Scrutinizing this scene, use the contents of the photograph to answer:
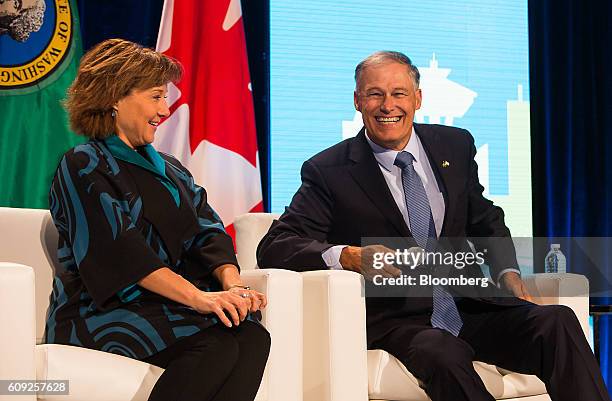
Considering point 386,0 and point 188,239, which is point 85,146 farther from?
point 386,0

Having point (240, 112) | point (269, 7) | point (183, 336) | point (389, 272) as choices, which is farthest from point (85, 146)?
point (269, 7)

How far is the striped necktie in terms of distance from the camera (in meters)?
2.46

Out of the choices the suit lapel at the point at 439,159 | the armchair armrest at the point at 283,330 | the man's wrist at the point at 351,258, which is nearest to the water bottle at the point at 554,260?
the suit lapel at the point at 439,159

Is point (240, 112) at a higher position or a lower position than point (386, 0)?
lower

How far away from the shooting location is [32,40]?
143 inches

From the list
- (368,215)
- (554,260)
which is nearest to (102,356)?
(368,215)

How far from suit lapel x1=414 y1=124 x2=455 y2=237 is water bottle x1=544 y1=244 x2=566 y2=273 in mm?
1711

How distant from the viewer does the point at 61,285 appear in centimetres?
219

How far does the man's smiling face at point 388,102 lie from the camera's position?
104 inches

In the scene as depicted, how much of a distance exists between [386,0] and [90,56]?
236cm

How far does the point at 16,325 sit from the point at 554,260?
3183 mm

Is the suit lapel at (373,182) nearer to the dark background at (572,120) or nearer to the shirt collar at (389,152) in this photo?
the shirt collar at (389,152)

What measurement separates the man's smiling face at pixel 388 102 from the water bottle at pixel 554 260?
185 centimetres

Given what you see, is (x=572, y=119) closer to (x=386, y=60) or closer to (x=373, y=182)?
(x=386, y=60)
